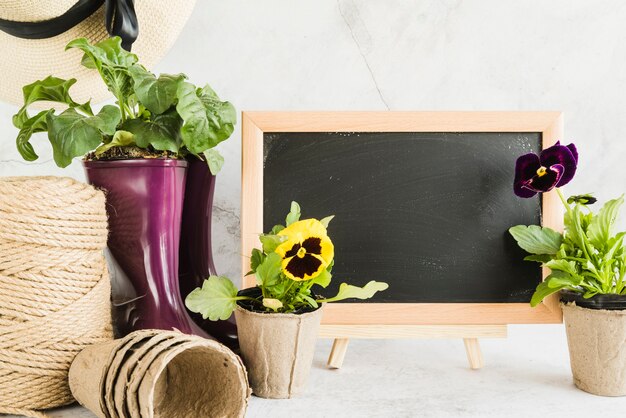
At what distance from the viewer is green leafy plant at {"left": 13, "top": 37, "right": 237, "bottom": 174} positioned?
2.90 feet

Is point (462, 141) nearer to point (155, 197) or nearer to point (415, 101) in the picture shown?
point (415, 101)

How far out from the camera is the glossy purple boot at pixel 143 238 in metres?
0.94

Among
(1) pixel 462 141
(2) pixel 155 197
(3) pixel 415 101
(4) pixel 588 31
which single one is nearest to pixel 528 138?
(1) pixel 462 141

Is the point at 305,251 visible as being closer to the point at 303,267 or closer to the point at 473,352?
the point at 303,267

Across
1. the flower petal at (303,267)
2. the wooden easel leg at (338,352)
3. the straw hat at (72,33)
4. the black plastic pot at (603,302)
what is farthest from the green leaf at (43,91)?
the black plastic pot at (603,302)

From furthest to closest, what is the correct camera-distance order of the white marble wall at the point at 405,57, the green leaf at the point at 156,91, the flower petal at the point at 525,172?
the white marble wall at the point at 405,57 < the flower petal at the point at 525,172 < the green leaf at the point at 156,91

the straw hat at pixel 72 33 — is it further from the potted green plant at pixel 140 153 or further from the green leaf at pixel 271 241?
the green leaf at pixel 271 241

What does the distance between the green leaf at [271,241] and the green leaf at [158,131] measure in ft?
0.69

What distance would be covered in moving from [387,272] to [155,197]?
45cm

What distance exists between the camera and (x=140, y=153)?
0.96 m

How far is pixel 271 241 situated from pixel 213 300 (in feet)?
0.42

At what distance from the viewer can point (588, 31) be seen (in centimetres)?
141

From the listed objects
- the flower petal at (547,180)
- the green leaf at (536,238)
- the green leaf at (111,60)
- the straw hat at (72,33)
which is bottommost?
the green leaf at (536,238)

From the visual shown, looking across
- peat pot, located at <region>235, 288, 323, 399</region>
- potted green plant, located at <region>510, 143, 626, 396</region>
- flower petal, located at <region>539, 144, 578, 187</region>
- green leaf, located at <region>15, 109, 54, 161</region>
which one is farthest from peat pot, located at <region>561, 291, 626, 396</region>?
green leaf, located at <region>15, 109, 54, 161</region>
